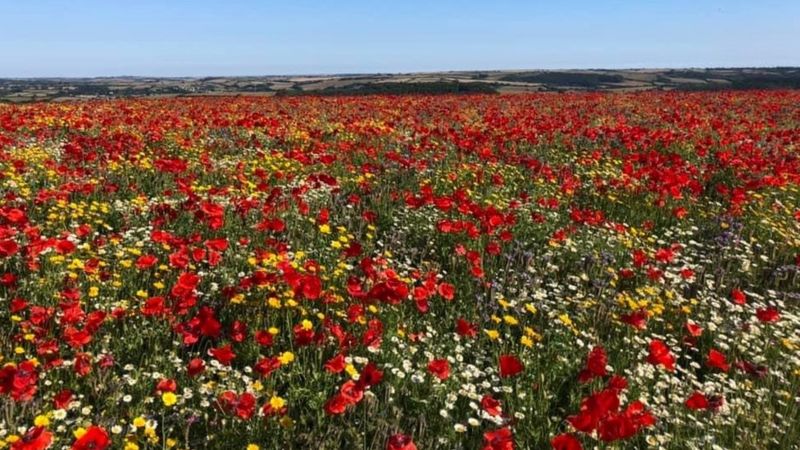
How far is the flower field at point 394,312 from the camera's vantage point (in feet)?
12.0

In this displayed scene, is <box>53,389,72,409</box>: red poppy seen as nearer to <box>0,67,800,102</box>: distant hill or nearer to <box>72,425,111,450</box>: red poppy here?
<box>72,425,111,450</box>: red poppy

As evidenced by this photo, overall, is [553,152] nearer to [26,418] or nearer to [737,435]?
[737,435]

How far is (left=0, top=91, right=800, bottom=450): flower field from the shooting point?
366cm

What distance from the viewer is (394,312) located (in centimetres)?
518

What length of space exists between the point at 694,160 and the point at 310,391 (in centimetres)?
1097

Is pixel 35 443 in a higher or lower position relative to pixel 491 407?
higher

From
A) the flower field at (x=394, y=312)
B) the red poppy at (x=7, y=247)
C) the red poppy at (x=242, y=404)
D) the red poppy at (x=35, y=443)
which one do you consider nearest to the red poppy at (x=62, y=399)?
the flower field at (x=394, y=312)

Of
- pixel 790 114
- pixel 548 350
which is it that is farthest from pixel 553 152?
pixel 790 114

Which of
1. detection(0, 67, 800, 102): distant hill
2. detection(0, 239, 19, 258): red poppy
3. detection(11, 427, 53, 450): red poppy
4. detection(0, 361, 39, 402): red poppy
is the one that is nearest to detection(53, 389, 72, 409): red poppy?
detection(0, 361, 39, 402): red poppy

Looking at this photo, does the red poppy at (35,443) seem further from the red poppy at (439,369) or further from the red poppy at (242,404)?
the red poppy at (439,369)

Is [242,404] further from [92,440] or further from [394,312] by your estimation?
[394,312]

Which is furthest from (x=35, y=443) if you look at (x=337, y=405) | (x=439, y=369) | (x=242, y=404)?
(x=439, y=369)

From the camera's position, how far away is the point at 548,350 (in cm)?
482

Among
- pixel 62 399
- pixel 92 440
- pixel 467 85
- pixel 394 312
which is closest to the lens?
pixel 92 440
